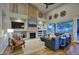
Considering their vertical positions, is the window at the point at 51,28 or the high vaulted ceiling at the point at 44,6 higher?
the high vaulted ceiling at the point at 44,6

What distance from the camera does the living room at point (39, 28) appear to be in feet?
8.18

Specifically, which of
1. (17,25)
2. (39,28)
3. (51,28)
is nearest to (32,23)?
(39,28)

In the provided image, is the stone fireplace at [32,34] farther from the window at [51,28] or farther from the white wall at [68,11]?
the white wall at [68,11]

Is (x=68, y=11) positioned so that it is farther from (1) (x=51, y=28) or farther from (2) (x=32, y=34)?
(2) (x=32, y=34)

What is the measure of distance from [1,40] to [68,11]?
157 centimetres

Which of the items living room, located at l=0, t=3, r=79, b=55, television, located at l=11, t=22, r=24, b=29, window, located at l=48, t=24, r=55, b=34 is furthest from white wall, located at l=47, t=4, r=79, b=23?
television, located at l=11, t=22, r=24, b=29

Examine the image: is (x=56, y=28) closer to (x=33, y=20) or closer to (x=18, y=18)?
(x=33, y=20)

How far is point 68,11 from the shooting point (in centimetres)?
254

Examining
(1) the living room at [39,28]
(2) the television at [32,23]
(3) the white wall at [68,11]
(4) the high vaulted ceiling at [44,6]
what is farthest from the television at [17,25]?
(3) the white wall at [68,11]

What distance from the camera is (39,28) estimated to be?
259cm

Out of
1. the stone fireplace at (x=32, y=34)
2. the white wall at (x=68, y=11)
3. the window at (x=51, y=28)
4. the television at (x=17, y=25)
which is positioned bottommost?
the stone fireplace at (x=32, y=34)

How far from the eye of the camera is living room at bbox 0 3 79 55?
249cm
